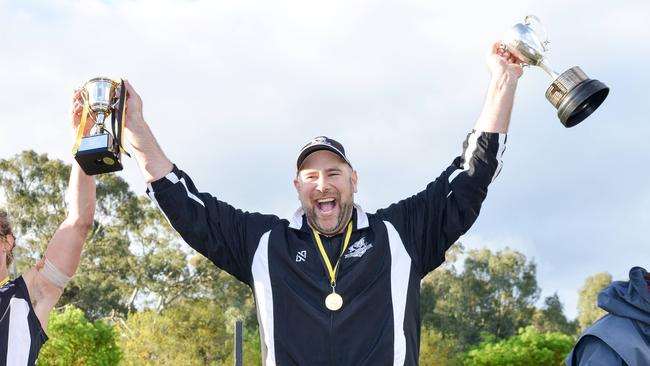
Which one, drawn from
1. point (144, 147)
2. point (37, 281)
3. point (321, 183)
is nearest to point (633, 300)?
point (321, 183)

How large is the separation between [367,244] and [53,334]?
3046 cm

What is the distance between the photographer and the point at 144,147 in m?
5.76

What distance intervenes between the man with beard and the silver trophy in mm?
126

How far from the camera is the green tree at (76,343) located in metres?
33.6

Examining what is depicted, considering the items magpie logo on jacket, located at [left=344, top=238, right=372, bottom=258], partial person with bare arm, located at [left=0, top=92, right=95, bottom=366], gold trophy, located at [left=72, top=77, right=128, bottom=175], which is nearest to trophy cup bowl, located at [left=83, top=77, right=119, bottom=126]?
gold trophy, located at [left=72, top=77, right=128, bottom=175]

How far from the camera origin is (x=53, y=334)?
33.7 meters

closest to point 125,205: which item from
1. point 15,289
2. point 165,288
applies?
point 165,288

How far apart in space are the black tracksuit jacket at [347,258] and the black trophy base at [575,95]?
490 millimetres

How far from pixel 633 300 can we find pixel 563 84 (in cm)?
163

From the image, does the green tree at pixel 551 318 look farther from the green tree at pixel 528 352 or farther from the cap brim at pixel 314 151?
the cap brim at pixel 314 151

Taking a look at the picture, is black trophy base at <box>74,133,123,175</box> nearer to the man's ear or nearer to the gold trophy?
the gold trophy

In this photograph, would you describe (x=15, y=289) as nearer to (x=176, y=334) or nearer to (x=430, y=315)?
(x=176, y=334)

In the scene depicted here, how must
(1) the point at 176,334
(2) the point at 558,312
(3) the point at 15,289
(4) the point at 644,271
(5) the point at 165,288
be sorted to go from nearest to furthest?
(4) the point at 644,271 < (3) the point at 15,289 < (1) the point at 176,334 < (5) the point at 165,288 < (2) the point at 558,312

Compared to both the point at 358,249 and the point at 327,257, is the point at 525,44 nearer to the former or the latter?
the point at 358,249
